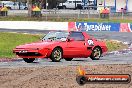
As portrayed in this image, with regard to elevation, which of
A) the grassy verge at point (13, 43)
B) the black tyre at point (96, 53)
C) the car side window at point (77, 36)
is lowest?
the grassy verge at point (13, 43)

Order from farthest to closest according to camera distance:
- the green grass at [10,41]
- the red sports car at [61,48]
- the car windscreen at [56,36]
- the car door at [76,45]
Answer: the green grass at [10,41]
the car door at [76,45]
the car windscreen at [56,36]
the red sports car at [61,48]

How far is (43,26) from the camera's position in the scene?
160 feet

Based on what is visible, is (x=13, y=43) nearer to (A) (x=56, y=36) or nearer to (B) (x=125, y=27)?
(A) (x=56, y=36)

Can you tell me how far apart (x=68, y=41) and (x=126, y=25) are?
2604cm

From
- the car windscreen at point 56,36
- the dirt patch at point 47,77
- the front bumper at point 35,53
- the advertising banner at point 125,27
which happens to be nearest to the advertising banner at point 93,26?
the advertising banner at point 125,27

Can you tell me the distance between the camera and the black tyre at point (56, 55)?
61.9 ft

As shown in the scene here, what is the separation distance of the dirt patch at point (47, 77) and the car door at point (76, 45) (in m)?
3.76

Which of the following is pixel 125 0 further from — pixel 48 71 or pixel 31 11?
pixel 48 71

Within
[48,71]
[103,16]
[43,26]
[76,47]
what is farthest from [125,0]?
[48,71]

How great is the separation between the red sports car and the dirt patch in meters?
2.99

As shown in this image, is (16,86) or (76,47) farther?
A: (76,47)

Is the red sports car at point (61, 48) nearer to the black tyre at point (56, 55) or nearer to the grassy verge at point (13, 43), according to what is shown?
the black tyre at point (56, 55)

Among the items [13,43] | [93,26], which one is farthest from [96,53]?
[93,26]

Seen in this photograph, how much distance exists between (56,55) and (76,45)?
1.46 metres
